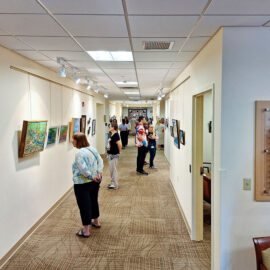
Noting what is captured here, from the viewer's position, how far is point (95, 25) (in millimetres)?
2094

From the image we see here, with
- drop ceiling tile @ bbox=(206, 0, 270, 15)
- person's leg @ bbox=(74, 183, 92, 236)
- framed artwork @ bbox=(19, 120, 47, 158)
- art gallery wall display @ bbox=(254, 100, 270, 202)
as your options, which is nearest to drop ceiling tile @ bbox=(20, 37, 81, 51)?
framed artwork @ bbox=(19, 120, 47, 158)

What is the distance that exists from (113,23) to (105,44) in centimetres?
64

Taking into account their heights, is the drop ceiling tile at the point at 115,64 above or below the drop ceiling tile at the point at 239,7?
above

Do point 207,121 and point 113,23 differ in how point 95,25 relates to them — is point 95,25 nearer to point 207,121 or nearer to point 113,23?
point 113,23

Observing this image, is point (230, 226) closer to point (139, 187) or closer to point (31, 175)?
point (31, 175)

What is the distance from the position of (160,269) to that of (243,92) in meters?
2.13

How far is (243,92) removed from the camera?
215 centimetres

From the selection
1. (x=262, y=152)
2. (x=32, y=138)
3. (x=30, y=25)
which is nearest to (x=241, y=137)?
(x=262, y=152)

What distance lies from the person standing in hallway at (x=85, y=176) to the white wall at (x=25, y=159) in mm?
734

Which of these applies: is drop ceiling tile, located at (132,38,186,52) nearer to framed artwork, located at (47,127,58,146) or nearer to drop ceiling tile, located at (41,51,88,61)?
drop ceiling tile, located at (41,51,88,61)

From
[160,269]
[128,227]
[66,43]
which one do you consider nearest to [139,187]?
[128,227]

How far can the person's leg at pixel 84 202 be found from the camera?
329 centimetres

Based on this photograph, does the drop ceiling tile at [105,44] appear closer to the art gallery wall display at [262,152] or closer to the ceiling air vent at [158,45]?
the ceiling air vent at [158,45]

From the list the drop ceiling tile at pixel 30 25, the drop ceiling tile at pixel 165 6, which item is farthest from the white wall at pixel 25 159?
the drop ceiling tile at pixel 165 6
